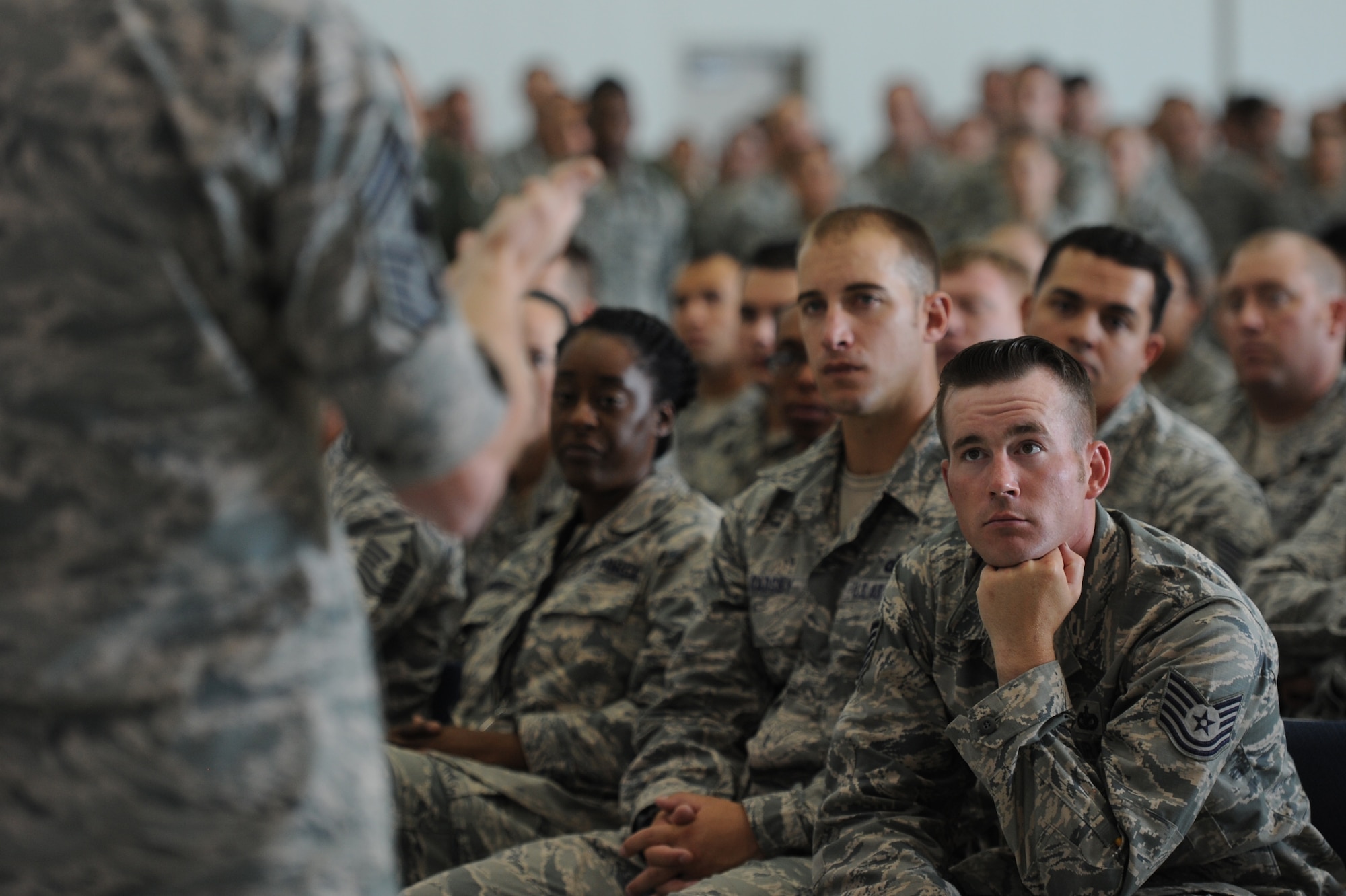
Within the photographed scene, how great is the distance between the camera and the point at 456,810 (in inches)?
89.7

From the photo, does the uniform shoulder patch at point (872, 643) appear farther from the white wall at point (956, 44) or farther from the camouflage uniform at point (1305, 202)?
the white wall at point (956, 44)

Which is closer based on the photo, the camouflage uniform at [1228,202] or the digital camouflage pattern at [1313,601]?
the digital camouflage pattern at [1313,601]

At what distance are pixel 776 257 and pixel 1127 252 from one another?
1298 mm

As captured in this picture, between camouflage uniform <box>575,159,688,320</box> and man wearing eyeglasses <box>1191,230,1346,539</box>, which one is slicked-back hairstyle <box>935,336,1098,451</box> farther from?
camouflage uniform <box>575,159,688,320</box>

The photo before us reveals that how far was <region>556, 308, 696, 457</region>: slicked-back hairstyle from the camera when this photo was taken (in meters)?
2.72

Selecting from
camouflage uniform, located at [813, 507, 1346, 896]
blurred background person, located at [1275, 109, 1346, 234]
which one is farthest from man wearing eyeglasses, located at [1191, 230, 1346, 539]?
blurred background person, located at [1275, 109, 1346, 234]

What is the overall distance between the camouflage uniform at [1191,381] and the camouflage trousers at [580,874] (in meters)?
2.37

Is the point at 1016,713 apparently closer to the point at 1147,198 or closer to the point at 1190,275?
the point at 1190,275

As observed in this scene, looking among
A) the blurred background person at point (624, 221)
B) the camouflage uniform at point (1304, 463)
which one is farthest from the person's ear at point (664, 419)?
the blurred background person at point (624, 221)

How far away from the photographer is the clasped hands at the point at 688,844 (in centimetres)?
201

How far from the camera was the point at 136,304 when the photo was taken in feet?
3.28

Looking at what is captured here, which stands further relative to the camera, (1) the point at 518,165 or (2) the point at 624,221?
(1) the point at 518,165

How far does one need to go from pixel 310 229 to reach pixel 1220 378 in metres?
3.49

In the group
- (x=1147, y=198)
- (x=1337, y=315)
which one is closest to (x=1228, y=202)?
(x=1147, y=198)
